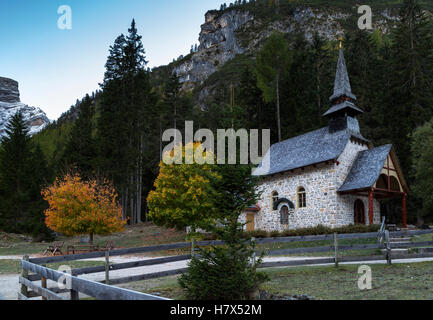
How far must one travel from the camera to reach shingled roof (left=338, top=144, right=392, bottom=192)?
882 inches

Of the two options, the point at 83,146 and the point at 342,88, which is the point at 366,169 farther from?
the point at 83,146

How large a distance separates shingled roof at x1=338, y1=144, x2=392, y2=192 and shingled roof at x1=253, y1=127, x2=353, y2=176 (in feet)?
5.79

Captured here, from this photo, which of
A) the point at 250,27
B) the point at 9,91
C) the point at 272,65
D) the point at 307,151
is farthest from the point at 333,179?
the point at 9,91

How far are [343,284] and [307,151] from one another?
19096 mm

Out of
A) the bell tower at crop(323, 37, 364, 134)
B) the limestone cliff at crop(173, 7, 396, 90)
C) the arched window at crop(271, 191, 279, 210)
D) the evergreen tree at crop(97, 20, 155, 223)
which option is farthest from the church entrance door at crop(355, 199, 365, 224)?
the limestone cliff at crop(173, 7, 396, 90)

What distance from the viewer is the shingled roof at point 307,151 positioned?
80.3 feet

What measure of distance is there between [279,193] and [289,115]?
57.0 feet

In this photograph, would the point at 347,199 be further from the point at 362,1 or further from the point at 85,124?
the point at 362,1

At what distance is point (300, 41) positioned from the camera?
4684 centimetres

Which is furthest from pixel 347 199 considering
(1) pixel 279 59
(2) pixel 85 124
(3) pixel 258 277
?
(2) pixel 85 124

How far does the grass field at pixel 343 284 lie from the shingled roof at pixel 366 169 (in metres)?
11.7

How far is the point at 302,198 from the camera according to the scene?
998 inches

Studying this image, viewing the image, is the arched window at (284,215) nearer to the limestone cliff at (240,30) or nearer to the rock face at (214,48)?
the limestone cliff at (240,30)

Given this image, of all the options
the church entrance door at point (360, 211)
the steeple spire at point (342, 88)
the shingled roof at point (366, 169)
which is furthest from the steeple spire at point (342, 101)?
the church entrance door at point (360, 211)
